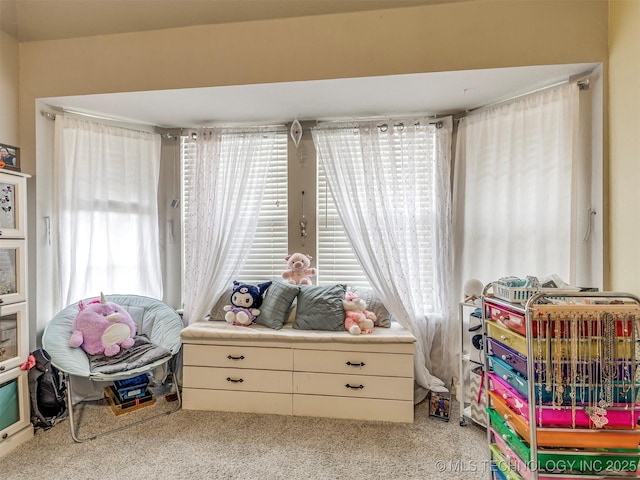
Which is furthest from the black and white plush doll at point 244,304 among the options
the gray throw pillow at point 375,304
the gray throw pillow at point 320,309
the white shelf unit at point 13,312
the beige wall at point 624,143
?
the beige wall at point 624,143

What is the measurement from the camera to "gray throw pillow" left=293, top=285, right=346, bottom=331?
2.31m

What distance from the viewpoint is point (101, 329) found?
224cm

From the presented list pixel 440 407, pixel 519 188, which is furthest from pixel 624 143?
pixel 440 407

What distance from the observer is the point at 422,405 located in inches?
91.2

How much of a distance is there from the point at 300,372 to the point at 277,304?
0.51 metres

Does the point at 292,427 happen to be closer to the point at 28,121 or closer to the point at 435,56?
the point at 435,56

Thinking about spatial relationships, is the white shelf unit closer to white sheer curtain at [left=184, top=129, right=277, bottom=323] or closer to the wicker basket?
white sheer curtain at [left=184, top=129, right=277, bottom=323]

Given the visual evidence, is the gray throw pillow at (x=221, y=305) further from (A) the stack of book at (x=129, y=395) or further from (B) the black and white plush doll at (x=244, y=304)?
(A) the stack of book at (x=129, y=395)

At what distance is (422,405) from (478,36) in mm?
Result: 2448

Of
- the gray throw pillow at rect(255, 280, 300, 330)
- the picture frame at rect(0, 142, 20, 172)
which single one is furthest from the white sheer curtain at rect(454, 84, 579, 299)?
the picture frame at rect(0, 142, 20, 172)

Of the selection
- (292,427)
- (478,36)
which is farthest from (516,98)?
(292,427)

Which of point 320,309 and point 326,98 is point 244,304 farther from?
point 326,98

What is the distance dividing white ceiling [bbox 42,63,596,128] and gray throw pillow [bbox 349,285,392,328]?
140 cm

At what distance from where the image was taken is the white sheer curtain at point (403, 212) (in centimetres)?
246
